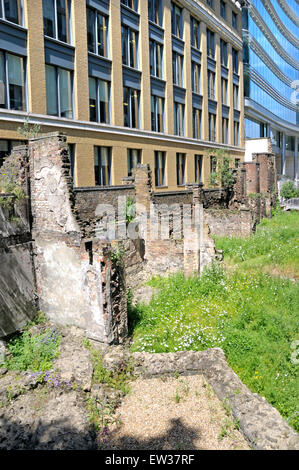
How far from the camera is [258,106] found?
38.9 m

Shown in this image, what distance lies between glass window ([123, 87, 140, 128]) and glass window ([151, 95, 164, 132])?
5.43ft

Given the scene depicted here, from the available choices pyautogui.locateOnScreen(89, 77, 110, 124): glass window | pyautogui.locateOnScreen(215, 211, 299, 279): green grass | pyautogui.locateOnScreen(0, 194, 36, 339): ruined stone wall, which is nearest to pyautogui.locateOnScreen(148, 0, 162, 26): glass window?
pyautogui.locateOnScreen(89, 77, 110, 124): glass window

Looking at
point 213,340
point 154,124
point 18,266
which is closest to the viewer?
point 213,340

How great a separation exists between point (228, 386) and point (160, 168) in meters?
19.0

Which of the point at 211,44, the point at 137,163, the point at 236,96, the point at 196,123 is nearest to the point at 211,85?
the point at 211,44

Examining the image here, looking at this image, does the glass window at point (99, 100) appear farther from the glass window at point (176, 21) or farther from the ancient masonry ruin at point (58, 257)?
the ancient masonry ruin at point (58, 257)

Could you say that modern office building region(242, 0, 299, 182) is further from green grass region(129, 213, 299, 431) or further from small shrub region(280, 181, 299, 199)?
green grass region(129, 213, 299, 431)

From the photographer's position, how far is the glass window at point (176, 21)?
24.8 metres

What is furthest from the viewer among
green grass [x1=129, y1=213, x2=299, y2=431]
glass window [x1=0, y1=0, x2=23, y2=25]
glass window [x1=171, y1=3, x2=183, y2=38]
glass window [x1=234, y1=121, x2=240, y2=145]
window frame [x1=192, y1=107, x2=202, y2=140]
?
glass window [x1=234, y1=121, x2=240, y2=145]

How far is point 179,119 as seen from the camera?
84.5 feet

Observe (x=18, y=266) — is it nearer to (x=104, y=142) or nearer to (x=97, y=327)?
(x=97, y=327)

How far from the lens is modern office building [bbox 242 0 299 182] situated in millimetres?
36875
